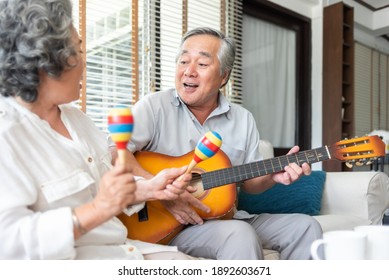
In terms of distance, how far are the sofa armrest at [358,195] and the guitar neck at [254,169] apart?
0.76 metres

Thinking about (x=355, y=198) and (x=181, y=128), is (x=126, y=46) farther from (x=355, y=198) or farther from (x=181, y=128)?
(x=355, y=198)

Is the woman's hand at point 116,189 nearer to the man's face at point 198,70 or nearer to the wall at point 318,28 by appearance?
the man's face at point 198,70

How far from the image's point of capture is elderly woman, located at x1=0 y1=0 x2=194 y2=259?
0.65 m

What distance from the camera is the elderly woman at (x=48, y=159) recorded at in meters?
0.65

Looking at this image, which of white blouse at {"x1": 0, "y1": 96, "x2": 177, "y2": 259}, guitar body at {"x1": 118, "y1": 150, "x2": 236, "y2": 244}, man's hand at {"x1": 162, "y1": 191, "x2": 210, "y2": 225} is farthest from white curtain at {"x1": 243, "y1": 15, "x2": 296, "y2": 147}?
white blouse at {"x1": 0, "y1": 96, "x2": 177, "y2": 259}

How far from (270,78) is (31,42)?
2.91m

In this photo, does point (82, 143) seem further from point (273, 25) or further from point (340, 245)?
point (273, 25)

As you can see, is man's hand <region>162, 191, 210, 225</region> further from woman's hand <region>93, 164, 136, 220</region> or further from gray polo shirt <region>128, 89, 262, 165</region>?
woman's hand <region>93, 164, 136, 220</region>

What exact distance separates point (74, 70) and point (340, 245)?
0.61 metres

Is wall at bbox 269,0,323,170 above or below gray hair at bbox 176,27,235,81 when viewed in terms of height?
above

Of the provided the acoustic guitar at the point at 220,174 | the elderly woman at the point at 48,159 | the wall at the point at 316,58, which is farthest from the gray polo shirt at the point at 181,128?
the wall at the point at 316,58

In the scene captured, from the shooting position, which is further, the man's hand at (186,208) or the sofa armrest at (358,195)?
the sofa armrest at (358,195)

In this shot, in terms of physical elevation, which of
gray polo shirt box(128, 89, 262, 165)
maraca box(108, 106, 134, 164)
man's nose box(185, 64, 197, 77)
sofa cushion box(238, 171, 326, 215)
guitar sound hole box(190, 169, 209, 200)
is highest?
man's nose box(185, 64, 197, 77)

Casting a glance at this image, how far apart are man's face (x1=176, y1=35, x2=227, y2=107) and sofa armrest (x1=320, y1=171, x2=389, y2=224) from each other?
2.90 feet
